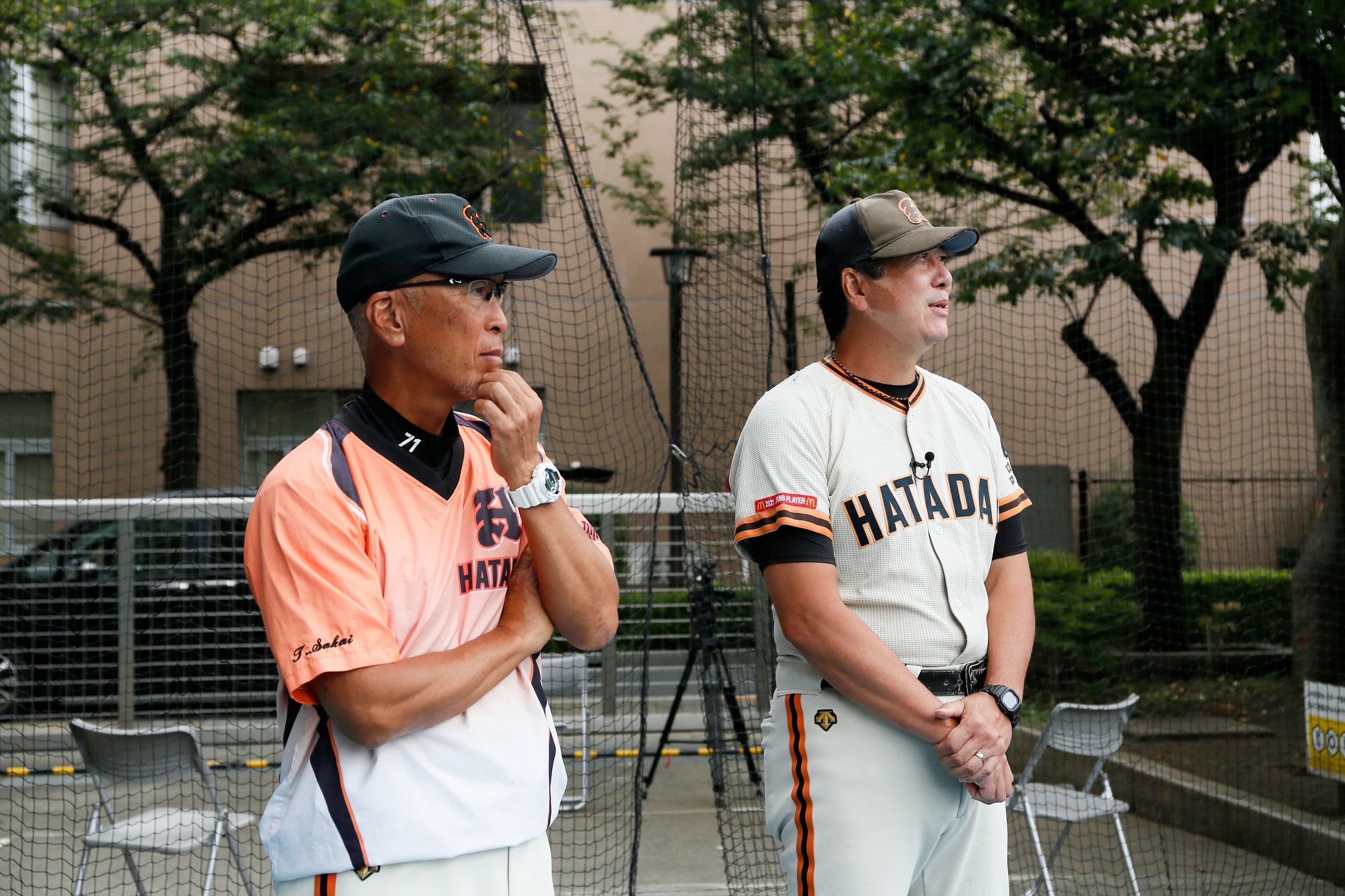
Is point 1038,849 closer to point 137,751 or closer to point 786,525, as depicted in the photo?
point 786,525

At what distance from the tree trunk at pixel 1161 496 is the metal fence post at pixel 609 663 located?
454 cm

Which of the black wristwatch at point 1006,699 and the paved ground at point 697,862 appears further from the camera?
the paved ground at point 697,862

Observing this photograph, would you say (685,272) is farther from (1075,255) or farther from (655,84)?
(655,84)

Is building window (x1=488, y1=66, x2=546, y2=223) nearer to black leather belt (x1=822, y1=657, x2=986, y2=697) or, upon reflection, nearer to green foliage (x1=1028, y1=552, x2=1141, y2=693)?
green foliage (x1=1028, y1=552, x2=1141, y2=693)

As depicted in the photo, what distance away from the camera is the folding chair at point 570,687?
5.80m

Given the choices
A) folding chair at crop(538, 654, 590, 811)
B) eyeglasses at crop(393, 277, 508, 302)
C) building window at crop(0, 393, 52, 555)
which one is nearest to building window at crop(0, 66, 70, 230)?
building window at crop(0, 393, 52, 555)

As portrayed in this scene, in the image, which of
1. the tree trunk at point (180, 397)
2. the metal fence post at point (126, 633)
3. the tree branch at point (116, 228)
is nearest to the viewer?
the metal fence post at point (126, 633)

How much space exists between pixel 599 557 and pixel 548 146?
9286 mm

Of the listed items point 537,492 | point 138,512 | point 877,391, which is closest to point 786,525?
point 877,391

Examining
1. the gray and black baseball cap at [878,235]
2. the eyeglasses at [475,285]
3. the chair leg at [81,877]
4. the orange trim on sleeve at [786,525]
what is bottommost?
the chair leg at [81,877]

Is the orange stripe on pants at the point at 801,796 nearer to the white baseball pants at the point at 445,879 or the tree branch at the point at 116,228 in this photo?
the white baseball pants at the point at 445,879

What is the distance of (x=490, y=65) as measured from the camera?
926cm

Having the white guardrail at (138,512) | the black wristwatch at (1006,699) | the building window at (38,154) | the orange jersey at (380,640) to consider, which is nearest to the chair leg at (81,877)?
the white guardrail at (138,512)

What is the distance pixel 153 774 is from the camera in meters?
4.29
